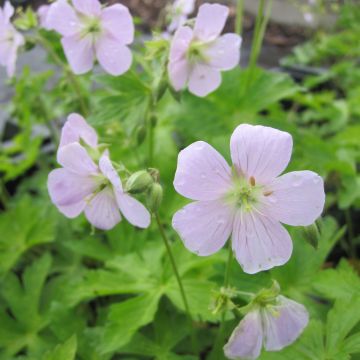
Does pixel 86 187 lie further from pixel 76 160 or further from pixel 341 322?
pixel 341 322

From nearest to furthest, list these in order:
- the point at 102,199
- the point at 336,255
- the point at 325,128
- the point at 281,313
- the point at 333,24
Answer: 1. the point at 281,313
2. the point at 102,199
3. the point at 336,255
4. the point at 325,128
5. the point at 333,24

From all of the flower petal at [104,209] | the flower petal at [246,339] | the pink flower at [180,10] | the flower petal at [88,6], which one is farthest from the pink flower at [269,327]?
the pink flower at [180,10]

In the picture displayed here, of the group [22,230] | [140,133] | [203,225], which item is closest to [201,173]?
[203,225]

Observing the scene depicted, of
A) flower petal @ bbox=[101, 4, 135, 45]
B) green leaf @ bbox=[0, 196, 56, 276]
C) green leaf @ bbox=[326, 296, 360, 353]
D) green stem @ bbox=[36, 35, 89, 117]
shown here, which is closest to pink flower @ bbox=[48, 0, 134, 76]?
flower petal @ bbox=[101, 4, 135, 45]

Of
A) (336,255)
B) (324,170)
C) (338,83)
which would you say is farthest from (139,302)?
(338,83)

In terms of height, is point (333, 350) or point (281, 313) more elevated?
point (281, 313)

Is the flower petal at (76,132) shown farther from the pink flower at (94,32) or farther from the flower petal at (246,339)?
the flower petal at (246,339)

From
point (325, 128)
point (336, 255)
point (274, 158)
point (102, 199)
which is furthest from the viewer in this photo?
point (325, 128)

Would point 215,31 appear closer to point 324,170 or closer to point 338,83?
point 324,170
